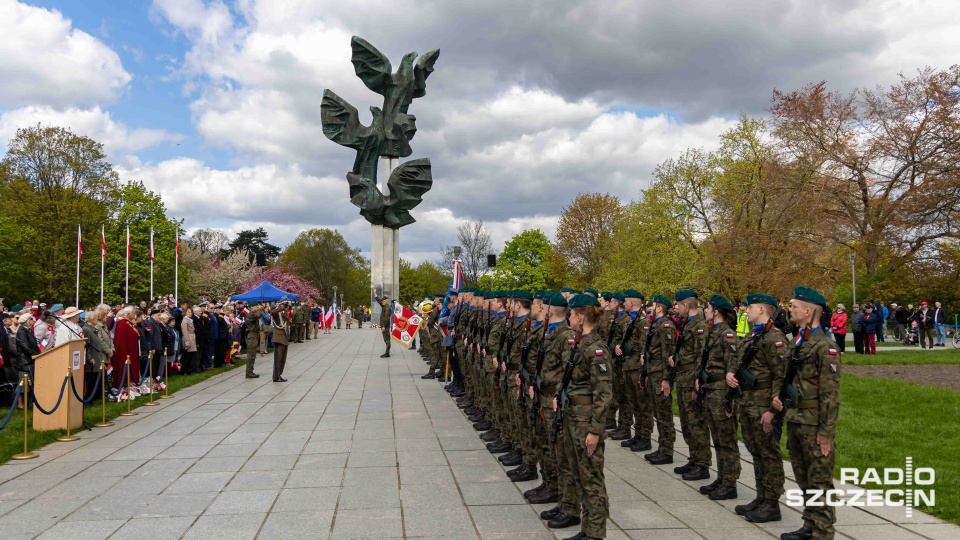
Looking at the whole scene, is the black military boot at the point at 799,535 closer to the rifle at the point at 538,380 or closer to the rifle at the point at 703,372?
the rifle at the point at 703,372

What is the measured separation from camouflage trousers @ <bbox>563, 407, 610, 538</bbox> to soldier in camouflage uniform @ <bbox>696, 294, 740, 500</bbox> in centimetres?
204

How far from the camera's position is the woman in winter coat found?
18781 mm

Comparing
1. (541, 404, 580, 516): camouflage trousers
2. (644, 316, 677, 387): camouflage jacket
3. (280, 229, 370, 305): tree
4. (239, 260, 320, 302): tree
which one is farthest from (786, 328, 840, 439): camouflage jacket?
(280, 229, 370, 305): tree

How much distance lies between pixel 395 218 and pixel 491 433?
40.8 meters

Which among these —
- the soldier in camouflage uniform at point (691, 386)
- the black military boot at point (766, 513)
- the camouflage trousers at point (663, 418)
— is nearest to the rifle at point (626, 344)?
the camouflage trousers at point (663, 418)

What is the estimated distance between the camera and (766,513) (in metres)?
6.21

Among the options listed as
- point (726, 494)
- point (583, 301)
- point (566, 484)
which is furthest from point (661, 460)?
point (583, 301)

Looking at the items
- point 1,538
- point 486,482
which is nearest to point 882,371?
point 486,482

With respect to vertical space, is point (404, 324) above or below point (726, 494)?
above

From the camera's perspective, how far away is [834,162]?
30.0m

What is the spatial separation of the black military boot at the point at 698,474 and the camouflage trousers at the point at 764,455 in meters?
1.26

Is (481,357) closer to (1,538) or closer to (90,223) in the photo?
(1,538)

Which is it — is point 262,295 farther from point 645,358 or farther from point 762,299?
point 762,299

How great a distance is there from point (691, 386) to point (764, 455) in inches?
71.0
